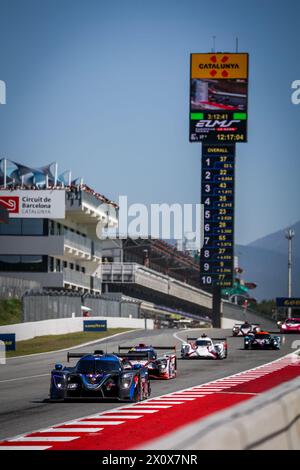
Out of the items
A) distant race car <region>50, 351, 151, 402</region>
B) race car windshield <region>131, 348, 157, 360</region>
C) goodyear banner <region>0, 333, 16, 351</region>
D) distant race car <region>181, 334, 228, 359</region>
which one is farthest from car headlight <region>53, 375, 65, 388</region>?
goodyear banner <region>0, 333, 16, 351</region>

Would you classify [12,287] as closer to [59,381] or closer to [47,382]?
[47,382]

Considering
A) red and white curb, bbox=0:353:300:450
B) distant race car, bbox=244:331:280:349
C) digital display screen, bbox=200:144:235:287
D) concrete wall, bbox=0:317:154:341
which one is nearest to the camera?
red and white curb, bbox=0:353:300:450

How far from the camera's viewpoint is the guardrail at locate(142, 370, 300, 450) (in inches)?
248

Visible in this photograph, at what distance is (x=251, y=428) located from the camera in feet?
23.6

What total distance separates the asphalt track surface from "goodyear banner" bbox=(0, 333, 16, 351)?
212cm

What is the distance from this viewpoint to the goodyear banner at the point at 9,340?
155 ft

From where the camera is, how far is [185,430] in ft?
21.0

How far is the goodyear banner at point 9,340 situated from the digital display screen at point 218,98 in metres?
35.4

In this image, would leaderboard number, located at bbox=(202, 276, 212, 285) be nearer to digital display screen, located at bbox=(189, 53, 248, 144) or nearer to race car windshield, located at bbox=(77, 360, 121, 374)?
digital display screen, located at bbox=(189, 53, 248, 144)

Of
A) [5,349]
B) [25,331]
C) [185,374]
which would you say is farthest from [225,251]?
[185,374]

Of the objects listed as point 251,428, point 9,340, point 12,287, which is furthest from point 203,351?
point 251,428
